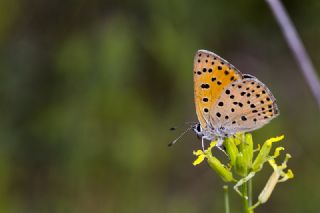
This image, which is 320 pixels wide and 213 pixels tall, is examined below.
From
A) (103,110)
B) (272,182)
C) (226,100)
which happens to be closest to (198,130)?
(226,100)

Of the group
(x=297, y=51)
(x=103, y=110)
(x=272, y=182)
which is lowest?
(x=272, y=182)

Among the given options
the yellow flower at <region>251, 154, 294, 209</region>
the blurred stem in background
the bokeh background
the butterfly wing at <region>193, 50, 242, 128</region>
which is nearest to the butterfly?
the butterfly wing at <region>193, 50, 242, 128</region>

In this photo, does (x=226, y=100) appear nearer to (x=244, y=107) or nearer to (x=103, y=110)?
(x=244, y=107)

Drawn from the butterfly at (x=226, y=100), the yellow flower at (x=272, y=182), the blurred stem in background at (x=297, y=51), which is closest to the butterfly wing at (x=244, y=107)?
the butterfly at (x=226, y=100)

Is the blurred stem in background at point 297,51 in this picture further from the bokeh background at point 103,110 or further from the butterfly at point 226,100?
the bokeh background at point 103,110

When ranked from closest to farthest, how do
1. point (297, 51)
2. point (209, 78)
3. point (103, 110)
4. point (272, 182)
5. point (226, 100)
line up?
point (272, 182)
point (297, 51)
point (209, 78)
point (226, 100)
point (103, 110)

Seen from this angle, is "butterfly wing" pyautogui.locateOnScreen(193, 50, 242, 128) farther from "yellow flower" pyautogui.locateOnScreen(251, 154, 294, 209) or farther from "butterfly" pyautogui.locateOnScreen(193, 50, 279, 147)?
"yellow flower" pyautogui.locateOnScreen(251, 154, 294, 209)
